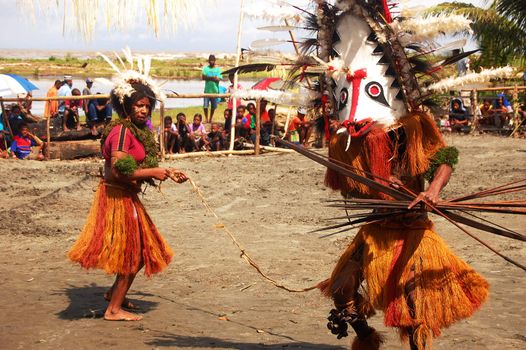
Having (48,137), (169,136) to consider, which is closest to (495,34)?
(169,136)

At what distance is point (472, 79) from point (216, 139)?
11.7 meters

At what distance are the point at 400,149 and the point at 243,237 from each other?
4.64 metres

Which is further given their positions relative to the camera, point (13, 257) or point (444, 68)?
point (13, 257)

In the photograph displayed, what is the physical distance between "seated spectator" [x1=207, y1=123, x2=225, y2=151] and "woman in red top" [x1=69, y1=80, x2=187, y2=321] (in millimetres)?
10047

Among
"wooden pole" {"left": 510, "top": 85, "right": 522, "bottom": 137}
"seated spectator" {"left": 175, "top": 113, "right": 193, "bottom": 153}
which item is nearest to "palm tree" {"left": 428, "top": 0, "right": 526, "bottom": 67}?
"wooden pole" {"left": 510, "top": 85, "right": 522, "bottom": 137}

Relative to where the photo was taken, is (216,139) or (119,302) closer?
(119,302)

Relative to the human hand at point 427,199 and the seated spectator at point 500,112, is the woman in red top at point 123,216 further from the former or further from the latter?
the seated spectator at point 500,112

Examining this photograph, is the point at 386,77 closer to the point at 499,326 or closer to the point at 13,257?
the point at 499,326

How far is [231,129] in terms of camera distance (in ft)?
53.6

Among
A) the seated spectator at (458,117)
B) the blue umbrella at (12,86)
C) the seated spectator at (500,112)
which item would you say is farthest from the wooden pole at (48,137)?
the seated spectator at (500,112)

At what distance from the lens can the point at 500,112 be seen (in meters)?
18.8

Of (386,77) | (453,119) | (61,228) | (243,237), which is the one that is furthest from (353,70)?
(453,119)

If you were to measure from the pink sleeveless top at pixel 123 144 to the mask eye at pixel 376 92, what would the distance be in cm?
197

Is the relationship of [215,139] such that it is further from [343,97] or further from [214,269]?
[343,97]
